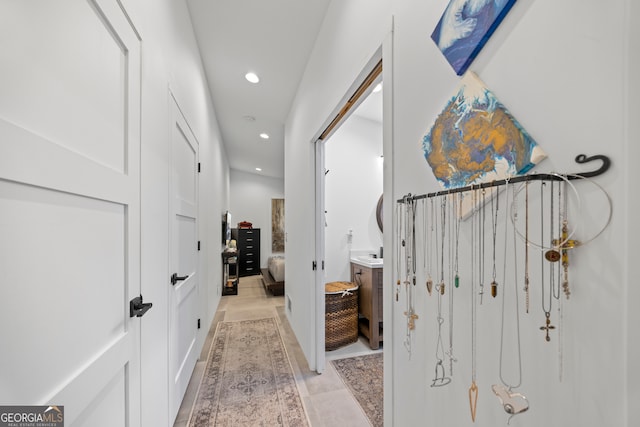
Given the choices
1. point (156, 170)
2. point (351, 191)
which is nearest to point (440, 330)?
point (156, 170)

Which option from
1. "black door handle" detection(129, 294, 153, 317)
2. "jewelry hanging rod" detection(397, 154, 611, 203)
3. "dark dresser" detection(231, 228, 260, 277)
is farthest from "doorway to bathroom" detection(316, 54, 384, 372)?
"dark dresser" detection(231, 228, 260, 277)

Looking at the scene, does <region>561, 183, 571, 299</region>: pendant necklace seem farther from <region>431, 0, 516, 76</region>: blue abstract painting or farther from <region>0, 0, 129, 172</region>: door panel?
<region>0, 0, 129, 172</region>: door panel

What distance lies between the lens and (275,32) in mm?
2047

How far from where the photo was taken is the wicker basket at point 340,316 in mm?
2512

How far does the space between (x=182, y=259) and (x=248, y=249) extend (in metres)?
4.76

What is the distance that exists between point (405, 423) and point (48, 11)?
1.65 meters

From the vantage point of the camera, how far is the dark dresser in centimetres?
626

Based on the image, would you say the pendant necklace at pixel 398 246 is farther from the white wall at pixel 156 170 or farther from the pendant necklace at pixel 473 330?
the white wall at pixel 156 170

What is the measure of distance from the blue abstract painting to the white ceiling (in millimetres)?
1421

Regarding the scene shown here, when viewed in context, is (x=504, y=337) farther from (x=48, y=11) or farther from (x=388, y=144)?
(x=48, y=11)

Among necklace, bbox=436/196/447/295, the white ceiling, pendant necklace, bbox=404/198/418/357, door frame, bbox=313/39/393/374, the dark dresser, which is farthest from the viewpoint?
the dark dresser

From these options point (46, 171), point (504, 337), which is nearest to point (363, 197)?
point (504, 337)

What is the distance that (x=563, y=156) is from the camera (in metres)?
0.47

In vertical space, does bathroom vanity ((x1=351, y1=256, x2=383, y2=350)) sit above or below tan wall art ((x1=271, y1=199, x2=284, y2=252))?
below
